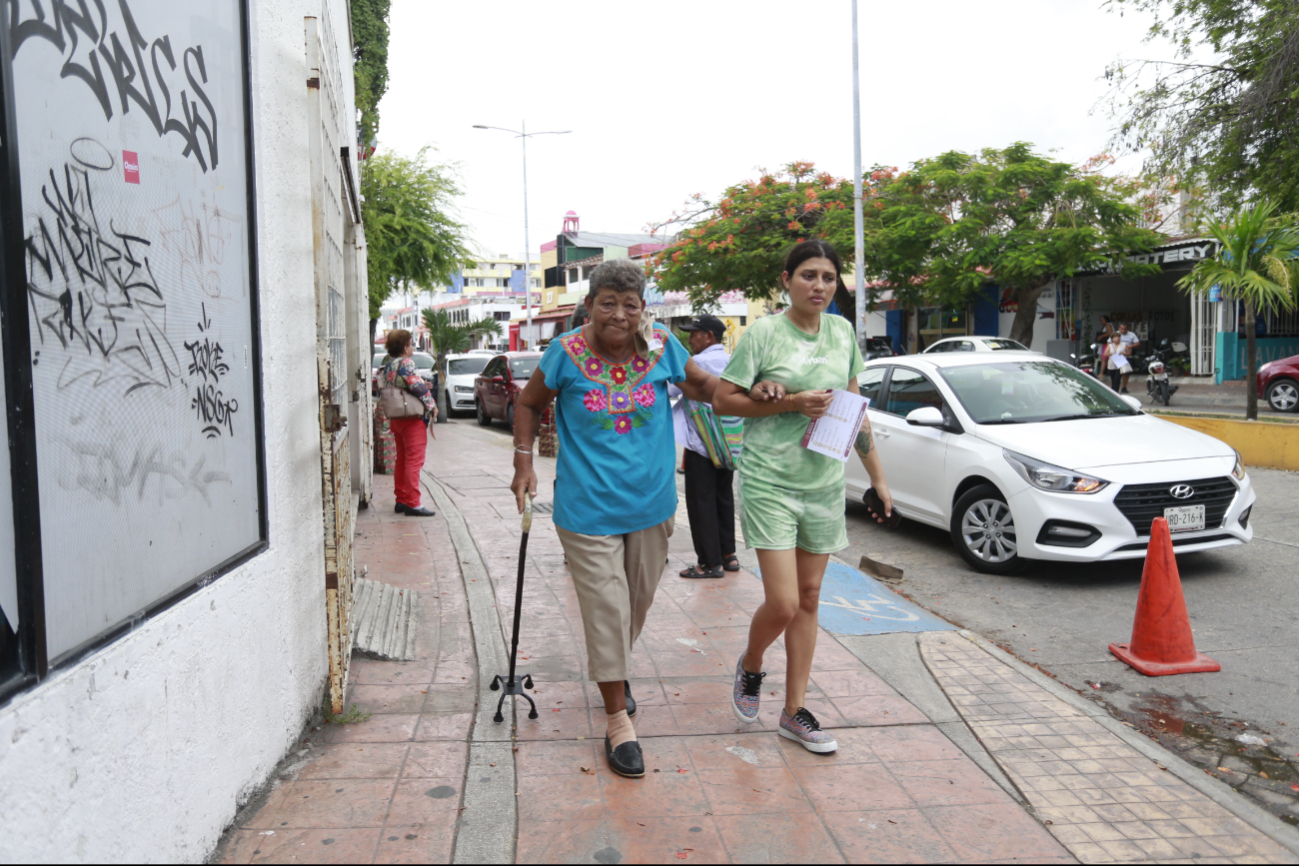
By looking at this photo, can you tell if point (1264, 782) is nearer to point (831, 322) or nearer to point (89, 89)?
point (831, 322)

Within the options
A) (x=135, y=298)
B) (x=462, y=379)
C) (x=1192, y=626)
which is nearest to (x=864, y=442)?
(x=135, y=298)

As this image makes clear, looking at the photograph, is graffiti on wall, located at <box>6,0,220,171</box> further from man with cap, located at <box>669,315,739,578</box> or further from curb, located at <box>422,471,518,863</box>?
man with cap, located at <box>669,315,739,578</box>

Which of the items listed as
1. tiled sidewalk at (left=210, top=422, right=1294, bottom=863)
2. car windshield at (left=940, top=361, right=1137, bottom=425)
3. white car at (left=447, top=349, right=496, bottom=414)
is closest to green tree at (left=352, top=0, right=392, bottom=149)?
white car at (left=447, top=349, right=496, bottom=414)

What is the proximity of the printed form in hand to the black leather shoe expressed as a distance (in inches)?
49.2

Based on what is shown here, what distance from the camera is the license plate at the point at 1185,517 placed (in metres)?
6.06

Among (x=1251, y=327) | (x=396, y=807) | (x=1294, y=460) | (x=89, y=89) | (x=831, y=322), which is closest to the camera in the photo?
(x=89, y=89)

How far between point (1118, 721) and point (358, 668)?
331 cm

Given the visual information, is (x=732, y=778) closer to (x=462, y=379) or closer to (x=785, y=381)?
(x=785, y=381)

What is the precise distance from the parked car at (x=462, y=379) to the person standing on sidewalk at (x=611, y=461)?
60.3 feet

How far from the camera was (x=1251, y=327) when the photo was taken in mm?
11961

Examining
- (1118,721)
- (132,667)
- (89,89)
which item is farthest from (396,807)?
(1118,721)

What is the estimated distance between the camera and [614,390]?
3580 millimetres

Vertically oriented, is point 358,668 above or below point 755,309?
below

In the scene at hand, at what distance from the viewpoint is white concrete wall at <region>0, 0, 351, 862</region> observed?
2092 mm
